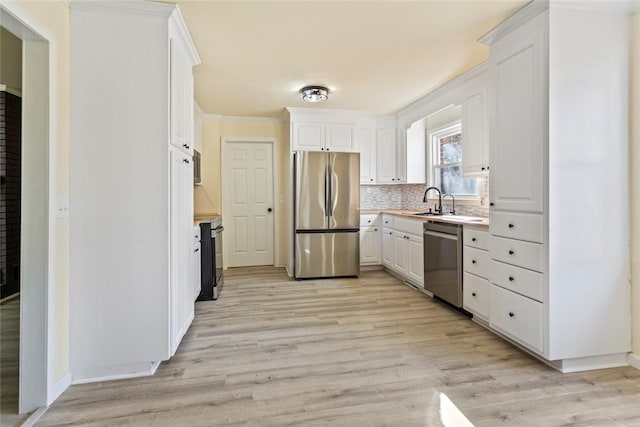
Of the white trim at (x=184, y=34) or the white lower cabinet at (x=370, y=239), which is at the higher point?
the white trim at (x=184, y=34)

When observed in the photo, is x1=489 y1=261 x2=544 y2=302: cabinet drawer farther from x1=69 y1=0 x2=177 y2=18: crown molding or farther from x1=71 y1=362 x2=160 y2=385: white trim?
x1=69 y1=0 x2=177 y2=18: crown molding

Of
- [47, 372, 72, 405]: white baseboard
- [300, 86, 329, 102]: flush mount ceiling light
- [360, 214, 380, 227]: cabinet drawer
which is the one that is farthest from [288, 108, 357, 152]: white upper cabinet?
[47, 372, 72, 405]: white baseboard

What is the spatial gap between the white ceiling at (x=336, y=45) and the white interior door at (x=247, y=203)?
3.70 ft

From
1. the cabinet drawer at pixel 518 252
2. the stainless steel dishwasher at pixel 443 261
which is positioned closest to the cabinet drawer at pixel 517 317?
the cabinet drawer at pixel 518 252

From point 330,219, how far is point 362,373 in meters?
2.45

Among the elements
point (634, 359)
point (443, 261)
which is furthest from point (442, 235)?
point (634, 359)

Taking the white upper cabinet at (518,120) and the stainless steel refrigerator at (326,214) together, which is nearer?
the white upper cabinet at (518,120)

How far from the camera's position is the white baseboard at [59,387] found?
1.71m

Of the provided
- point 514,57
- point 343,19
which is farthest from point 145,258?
point 514,57

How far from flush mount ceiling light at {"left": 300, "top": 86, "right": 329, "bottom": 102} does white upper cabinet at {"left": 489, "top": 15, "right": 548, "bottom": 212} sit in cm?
170

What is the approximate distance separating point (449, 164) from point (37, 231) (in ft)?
13.6

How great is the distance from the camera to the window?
12.9ft

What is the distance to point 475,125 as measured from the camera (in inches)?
121

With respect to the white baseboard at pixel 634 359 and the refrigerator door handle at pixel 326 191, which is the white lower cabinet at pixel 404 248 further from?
the white baseboard at pixel 634 359
